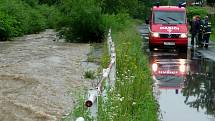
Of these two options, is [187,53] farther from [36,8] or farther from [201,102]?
[36,8]

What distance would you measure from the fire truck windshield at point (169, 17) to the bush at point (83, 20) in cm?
457

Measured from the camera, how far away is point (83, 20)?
102 feet

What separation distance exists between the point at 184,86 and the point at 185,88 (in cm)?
29

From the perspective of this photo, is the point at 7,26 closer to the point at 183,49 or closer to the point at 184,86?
the point at 183,49

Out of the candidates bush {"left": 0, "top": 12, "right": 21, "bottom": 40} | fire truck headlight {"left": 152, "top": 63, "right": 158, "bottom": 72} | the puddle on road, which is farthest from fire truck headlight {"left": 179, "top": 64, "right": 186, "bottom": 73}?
bush {"left": 0, "top": 12, "right": 21, "bottom": 40}

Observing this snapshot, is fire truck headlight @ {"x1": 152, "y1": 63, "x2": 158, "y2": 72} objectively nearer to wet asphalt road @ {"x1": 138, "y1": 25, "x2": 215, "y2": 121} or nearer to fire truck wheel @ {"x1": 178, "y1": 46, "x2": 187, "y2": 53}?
wet asphalt road @ {"x1": 138, "y1": 25, "x2": 215, "y2": 121}

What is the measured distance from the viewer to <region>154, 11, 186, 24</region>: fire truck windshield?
27.8 metres

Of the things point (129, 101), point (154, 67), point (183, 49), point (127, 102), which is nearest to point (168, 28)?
point (183, 49)

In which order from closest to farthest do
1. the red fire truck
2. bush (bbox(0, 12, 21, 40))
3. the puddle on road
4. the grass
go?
the grass < the puddle on road < the red fire truck < bush (bbox(0, 12, 21, 40))

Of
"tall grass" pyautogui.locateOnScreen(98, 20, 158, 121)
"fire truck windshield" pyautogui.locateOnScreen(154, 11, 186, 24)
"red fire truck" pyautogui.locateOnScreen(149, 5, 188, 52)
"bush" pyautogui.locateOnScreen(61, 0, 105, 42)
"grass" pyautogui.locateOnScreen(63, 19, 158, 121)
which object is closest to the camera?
"grass" pyautogui.locateOnScreen(63, 19, 158, 121)

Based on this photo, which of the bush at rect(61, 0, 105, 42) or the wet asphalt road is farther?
the bush at rect(61, 0, 105, 42)

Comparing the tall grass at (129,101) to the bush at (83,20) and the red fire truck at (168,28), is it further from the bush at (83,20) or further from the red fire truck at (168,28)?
the bush at (83,20)

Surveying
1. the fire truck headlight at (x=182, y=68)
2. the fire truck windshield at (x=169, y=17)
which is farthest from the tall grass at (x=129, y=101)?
the fire truck windshield at (x=169, y=17)

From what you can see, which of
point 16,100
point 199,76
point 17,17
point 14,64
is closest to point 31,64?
point 14,64
